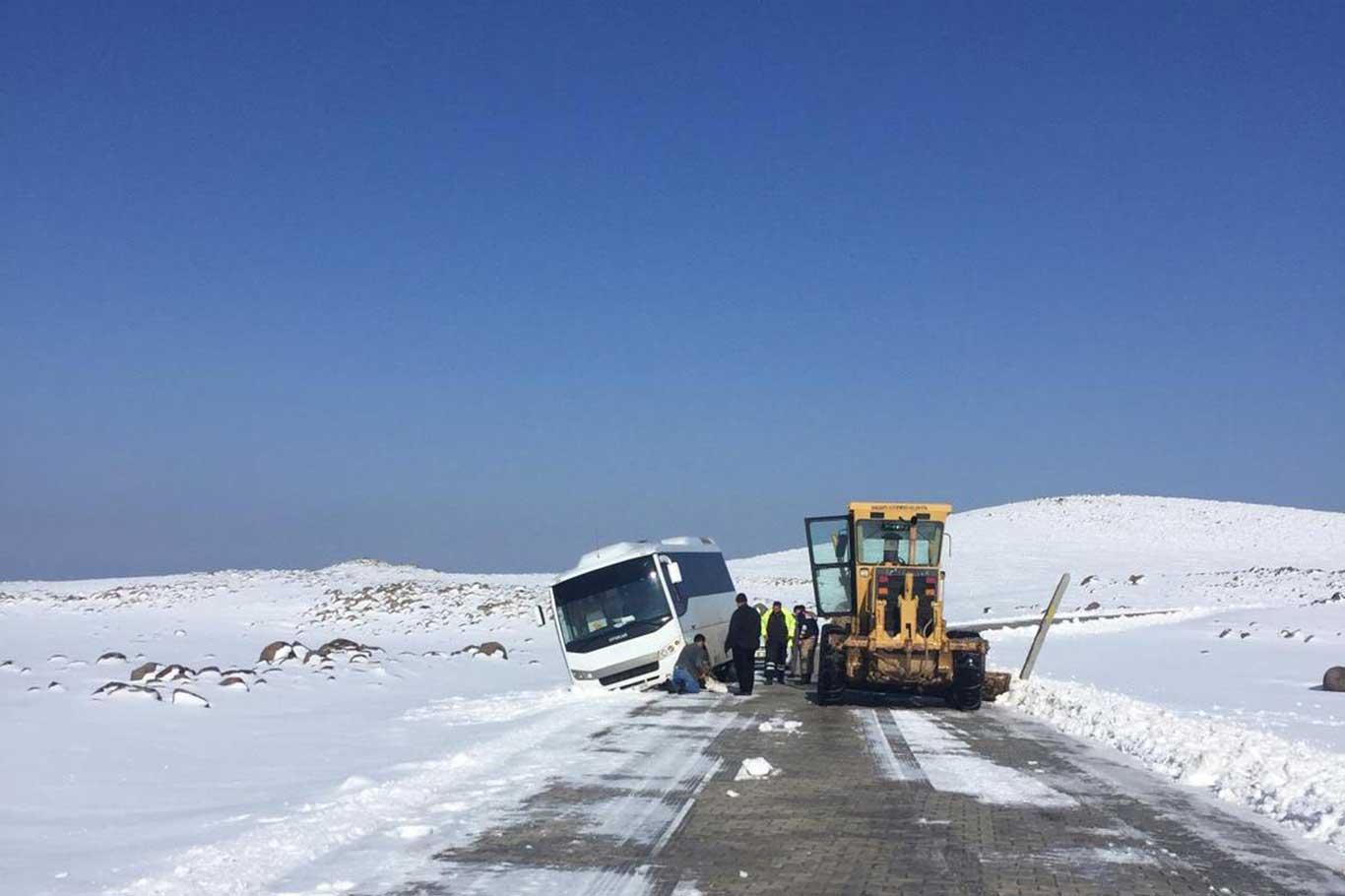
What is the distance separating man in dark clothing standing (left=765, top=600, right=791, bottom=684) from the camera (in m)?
24.6

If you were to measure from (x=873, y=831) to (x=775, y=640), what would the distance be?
15.2 metres

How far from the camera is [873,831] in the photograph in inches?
370

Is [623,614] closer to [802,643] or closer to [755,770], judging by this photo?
[802,643]

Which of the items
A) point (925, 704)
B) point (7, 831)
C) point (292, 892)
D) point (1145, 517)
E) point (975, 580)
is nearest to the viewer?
point (292, 892)

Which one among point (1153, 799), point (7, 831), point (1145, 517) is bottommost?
point (1153, 799)

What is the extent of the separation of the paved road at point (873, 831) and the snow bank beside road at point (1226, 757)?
36cm

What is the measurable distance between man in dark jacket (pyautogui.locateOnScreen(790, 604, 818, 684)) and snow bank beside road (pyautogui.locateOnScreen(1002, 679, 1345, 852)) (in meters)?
6.23

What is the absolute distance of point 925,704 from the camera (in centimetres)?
2077

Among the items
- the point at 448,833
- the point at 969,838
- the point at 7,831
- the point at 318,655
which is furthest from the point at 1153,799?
the point at 318,655

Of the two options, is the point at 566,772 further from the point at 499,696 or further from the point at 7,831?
the point at 499,696

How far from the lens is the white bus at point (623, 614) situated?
21.5 metres

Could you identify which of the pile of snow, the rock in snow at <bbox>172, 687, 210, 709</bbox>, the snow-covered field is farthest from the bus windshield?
the pile of snow

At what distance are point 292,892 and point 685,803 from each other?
149 inches

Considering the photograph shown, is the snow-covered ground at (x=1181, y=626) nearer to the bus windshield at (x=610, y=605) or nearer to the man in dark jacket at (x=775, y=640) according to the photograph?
the man in dark jacket at (x=775, y=640)
